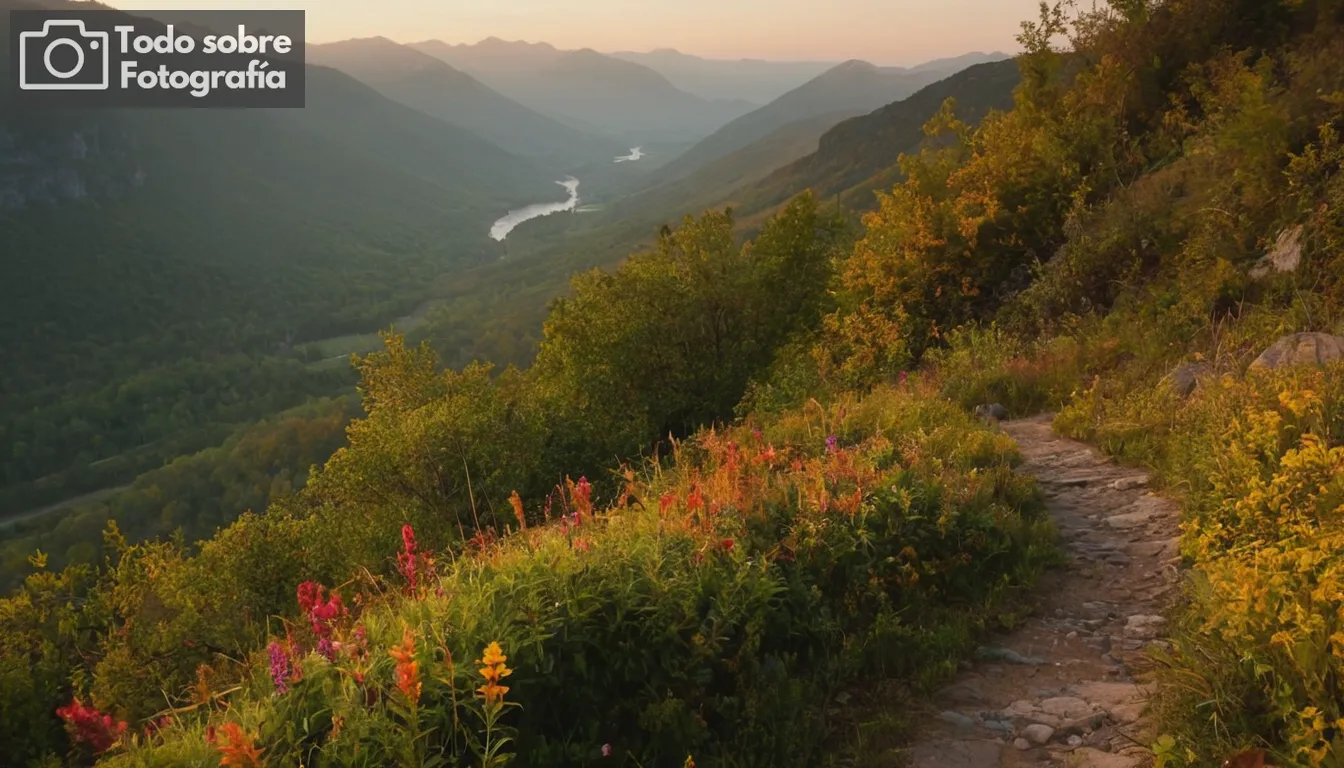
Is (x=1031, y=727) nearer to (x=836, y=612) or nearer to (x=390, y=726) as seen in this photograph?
(x=836, y=612)

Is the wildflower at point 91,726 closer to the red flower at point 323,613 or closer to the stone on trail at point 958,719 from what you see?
→ the red flower at point 323,613

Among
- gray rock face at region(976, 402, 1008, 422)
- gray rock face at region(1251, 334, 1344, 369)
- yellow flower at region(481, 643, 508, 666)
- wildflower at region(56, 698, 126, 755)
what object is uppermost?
gray rock face at region(1251, 334, 1344, 369)

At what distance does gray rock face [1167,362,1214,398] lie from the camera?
831cm

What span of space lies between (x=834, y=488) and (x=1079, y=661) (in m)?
1.93

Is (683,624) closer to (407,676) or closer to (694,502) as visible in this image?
(694,502)

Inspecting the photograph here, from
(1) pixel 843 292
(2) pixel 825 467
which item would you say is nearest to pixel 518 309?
(1) pixel 843 292

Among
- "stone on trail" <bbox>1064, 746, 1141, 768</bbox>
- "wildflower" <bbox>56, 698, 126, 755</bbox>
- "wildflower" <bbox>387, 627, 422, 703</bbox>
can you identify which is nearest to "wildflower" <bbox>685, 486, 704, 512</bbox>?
"wildflower" <bbox>387, 627, 422, 703</bbox>

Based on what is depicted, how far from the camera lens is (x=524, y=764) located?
364cm

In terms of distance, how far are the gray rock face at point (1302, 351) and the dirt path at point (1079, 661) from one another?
6.03ft

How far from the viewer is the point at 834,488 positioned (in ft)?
19.1

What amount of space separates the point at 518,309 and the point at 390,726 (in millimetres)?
158880

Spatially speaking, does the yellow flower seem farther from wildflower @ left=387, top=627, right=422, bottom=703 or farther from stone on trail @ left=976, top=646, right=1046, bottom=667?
stone on trail @ left=976, top=646, right=1046, bottom=667

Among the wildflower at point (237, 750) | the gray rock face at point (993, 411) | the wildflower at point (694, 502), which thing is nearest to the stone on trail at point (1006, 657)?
the wildflower at point (694, 502)

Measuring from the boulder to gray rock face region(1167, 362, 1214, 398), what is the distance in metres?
3.07
